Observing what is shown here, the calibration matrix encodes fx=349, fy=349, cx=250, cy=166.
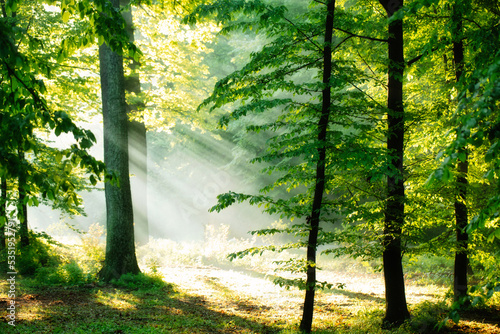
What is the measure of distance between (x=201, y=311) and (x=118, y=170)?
390 centimetres

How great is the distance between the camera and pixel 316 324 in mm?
5945

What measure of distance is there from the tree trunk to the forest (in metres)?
0.03

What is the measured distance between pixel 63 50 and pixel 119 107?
189 inches

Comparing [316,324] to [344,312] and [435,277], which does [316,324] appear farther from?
[435,277]

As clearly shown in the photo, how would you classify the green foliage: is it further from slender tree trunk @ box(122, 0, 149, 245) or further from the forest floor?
slender tree trunk @ box(122, 0, 149, 245)

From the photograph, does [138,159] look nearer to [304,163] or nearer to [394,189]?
[304,163]

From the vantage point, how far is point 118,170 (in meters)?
8.41

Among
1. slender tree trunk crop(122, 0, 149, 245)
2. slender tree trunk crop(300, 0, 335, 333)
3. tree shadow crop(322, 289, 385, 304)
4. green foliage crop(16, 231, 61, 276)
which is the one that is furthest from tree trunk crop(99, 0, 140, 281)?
tree shadow crop(322, 289, 385, 304)

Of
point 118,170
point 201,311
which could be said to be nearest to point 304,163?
point 201,311

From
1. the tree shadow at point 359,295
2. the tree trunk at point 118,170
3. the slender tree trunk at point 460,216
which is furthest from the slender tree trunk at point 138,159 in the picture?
the slender tree trunk at point 460,216

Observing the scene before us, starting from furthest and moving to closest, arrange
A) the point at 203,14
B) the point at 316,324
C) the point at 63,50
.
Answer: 1. the point at 316,324
2. the point at 203,14
3. the point at 63,50

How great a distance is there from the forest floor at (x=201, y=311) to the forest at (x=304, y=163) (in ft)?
0.19

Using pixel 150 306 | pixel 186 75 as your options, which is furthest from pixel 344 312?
pixel 186 75

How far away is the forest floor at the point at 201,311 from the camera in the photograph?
535 centimetres
